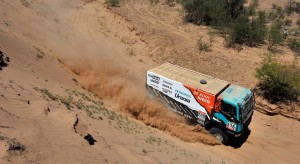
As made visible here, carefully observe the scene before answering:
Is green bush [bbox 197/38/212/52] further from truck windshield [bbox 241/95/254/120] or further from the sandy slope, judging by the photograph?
truck windshield [bbox 241/95/254/120]

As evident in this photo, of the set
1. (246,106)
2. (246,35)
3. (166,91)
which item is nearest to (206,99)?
(246,106)

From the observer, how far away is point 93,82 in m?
17.4

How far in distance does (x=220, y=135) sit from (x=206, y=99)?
1.90 meters

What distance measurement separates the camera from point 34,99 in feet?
36.2

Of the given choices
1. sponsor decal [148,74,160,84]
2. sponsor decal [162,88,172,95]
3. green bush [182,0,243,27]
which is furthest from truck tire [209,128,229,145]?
green bush [182,0,243,27]

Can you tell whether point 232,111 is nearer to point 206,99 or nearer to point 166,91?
point 206,99

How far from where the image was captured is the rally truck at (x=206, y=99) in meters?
13.5

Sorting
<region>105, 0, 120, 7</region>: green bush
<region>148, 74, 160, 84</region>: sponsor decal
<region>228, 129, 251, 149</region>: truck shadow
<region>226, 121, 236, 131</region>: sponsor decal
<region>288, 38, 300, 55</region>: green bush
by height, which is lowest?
<region>228, 129, 251, 149</region>: truck shadow

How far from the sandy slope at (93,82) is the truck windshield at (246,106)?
191 centimetres

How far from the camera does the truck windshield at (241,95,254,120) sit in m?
13.5

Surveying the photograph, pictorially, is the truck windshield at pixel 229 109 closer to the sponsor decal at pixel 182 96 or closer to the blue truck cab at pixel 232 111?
the blue truck cab at pixel 232 111

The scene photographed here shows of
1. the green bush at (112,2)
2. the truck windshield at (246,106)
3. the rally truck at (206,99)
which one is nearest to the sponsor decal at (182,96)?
the rally truck at (206,99)

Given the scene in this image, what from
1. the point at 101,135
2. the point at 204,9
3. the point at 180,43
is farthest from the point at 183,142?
the point at 204,9

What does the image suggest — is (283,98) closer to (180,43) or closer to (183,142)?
(183,142)
